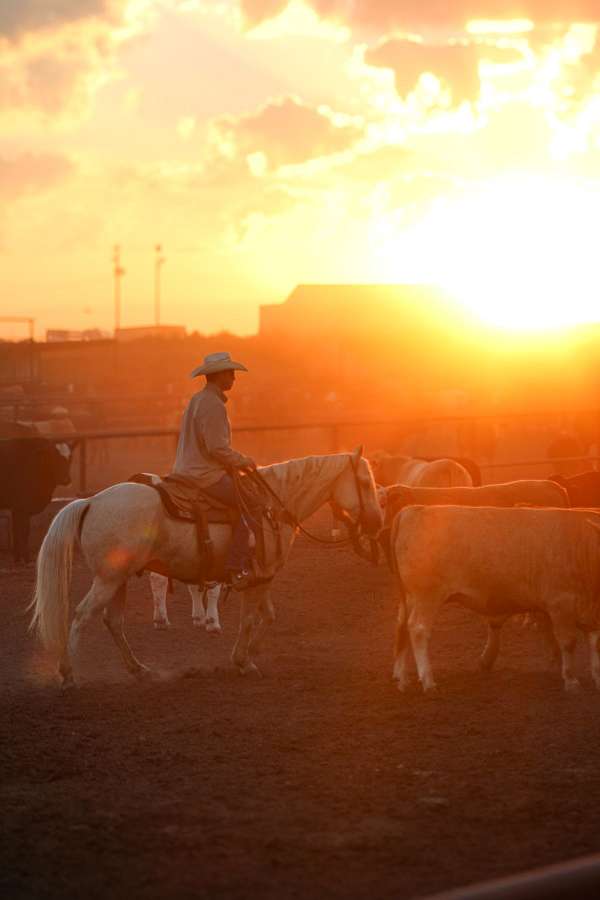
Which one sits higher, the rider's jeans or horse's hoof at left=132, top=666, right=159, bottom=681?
the rider's jeans

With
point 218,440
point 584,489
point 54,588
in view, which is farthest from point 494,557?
point 584,489

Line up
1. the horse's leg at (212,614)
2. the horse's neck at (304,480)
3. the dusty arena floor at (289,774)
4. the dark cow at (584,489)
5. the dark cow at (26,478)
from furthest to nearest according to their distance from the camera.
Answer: the dark cow at (26,478) → the dark cow at (584,489) → the horse's leg at (212,614) → the horse's neck at (304,480) → the dusty arena floor at (289,774)

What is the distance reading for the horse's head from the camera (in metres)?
8.98

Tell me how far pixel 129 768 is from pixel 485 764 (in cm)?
175

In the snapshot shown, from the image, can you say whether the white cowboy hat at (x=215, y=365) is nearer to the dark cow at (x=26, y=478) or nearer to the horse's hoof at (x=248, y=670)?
the horse's hoof at (x=248, y=670)

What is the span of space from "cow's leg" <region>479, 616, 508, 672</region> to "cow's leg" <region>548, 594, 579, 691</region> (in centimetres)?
55

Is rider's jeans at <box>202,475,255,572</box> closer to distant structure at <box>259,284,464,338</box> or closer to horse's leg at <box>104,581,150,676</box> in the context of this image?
horse's leg at <box>104,581,150,676</box>

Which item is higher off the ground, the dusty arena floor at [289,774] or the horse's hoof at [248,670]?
the horse's hoof at [248,670]

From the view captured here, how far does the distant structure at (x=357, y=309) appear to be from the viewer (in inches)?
3593

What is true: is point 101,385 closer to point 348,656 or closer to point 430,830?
point 348,656

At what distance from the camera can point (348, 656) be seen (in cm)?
962

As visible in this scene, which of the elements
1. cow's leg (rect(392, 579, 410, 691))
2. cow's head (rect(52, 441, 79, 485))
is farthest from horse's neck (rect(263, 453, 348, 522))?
cow's head (rect(52, 441, 79, 485))

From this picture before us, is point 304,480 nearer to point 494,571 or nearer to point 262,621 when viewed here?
point 262,621

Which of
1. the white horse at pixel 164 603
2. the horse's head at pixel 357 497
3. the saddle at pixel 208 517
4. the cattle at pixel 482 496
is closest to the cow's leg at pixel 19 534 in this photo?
the white horse at pixel 164 603
